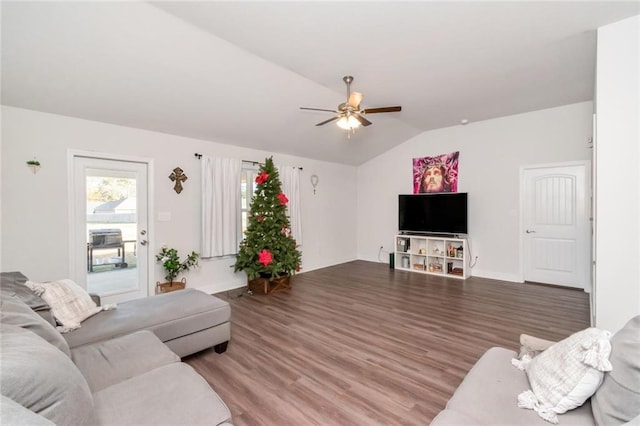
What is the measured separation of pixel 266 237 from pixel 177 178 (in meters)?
1.65

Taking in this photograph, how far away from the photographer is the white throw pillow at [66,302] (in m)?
2.19

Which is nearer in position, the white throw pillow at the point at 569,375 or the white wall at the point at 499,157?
the white throw pillow at the point at 569,375

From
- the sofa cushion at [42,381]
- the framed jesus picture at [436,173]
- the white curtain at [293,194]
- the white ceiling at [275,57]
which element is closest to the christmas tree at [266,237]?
the white curtain at [293,194]

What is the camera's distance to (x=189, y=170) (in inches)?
183

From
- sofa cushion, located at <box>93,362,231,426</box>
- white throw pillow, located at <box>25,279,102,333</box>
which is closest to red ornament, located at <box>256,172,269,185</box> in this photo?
white throw pillow, located at <box>25,279,102,333</box>

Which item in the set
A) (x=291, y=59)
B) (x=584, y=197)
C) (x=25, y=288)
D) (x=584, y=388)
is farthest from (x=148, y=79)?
(x=584, y=197)

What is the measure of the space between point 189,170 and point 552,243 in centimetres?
630

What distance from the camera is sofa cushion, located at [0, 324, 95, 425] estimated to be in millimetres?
988

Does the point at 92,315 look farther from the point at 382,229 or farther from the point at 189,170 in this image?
the point at 382,229

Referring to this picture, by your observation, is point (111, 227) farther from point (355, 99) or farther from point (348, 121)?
point (355, 99)

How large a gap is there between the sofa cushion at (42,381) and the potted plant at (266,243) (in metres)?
3.50

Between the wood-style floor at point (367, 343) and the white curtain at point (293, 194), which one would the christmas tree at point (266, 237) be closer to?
the wood-style floor at point (367, 343)

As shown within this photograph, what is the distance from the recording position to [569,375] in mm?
1334

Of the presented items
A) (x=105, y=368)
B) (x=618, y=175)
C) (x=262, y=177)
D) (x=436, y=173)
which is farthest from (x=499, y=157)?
(x=105, y=368)
